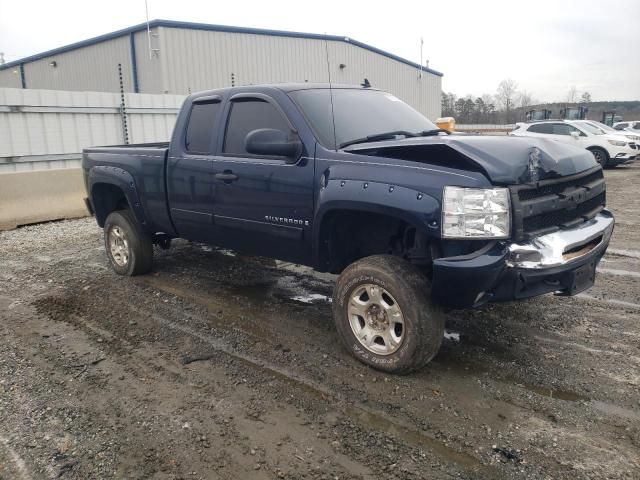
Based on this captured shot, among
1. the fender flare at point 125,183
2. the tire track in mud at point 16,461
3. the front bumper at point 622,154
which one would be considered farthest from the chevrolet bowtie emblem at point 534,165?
the front bumper at point 622,154

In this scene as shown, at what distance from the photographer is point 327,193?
3.87 m

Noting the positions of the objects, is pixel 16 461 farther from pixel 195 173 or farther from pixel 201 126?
pixel 201 126

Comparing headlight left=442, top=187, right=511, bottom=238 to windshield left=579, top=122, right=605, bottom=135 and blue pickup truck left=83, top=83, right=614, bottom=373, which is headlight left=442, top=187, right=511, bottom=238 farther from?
windshield left=579, top=122, right=605, bottom=135

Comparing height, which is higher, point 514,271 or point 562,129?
point 562,129

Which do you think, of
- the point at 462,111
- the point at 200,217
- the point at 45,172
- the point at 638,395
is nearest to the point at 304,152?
the point at 200,217

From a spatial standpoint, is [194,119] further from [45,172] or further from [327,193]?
[45,172]

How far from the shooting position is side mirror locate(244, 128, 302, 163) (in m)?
4.04

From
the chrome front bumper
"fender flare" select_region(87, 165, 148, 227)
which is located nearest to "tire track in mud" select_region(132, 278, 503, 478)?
the chrome front bumper

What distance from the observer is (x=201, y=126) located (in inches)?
207

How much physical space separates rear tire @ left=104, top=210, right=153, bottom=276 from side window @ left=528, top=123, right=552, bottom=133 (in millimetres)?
15592

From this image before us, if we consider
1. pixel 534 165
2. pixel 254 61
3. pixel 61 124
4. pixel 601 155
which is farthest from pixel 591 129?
pixel 534 165

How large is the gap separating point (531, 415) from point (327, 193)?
1962mm

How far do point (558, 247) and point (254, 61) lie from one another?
1965cm

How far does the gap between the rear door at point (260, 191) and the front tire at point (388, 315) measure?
0.62m
